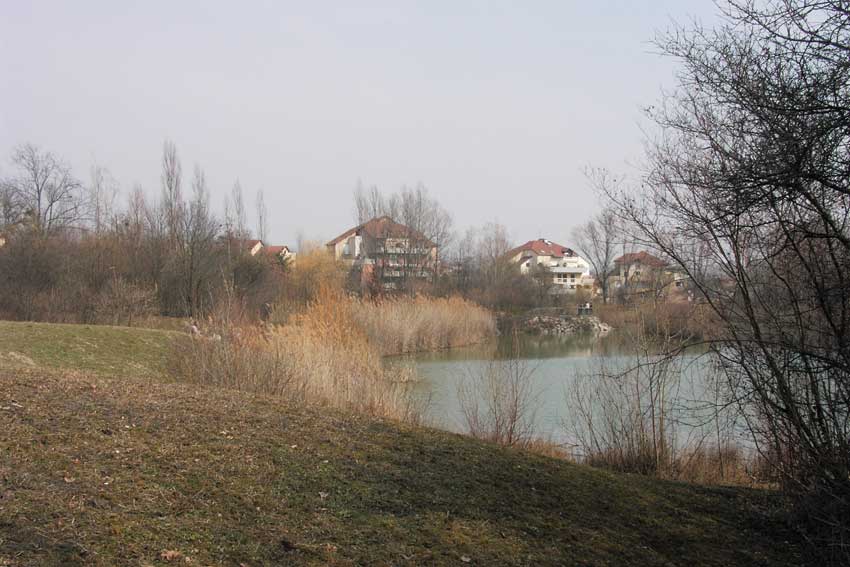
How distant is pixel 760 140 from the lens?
443cm

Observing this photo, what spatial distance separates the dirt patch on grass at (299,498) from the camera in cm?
331

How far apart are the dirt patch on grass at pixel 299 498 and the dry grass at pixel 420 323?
1450 centimetres

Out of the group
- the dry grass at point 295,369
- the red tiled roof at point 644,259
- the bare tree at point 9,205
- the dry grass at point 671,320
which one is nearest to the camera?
the red tiled roof at point 644,259

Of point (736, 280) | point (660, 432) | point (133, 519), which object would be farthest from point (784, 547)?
point (133, 519)

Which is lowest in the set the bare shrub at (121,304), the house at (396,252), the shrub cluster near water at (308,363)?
the shrub cluster near water at (308,363)

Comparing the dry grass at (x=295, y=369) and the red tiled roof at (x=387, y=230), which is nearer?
the dry grass at (x=295, y=369)

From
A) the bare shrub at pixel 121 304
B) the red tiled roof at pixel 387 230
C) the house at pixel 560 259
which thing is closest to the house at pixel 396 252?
the red tiled roof at pixel 387 230

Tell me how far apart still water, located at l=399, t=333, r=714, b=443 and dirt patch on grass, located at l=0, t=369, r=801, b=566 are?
2.06 meters

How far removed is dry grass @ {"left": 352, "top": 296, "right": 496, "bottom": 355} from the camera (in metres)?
22.1

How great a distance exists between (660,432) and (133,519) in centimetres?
634

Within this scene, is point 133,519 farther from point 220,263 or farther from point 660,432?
point 220,263

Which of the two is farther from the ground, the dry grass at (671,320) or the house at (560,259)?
the house at (560,259)

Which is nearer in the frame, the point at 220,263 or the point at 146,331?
the point at 146,331

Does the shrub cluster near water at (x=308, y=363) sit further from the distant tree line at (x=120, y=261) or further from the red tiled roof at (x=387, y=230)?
the red tiled roof at (x=387, y=230)
